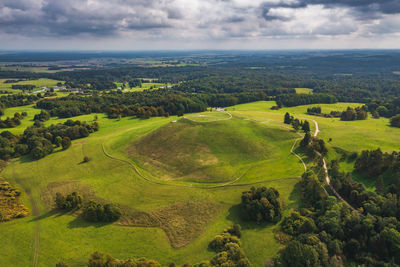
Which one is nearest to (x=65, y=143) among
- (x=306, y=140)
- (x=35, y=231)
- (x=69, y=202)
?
(x=69, y=202)

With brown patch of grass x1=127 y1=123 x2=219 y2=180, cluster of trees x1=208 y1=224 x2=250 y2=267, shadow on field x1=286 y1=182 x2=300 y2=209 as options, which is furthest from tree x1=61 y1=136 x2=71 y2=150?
shadow on field x1=286 y1=182 x2=300 y2=209

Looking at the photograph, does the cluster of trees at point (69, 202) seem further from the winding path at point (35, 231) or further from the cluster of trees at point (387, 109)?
the cluster of trees at point (387, 109)

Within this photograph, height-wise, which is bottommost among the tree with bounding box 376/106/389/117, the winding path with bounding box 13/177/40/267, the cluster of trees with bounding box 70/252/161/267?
the winding path with bounding box 13/177/40/267

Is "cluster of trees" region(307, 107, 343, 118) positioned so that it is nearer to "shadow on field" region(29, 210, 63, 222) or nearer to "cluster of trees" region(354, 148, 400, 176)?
"cluster of trees" region(354, 148, 400, 176)

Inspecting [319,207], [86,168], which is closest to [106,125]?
[86,168]

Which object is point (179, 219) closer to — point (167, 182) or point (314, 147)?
point (167, 182)

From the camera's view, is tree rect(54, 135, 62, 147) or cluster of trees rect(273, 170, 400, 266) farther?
tree rect(54, 135, 62, 147)

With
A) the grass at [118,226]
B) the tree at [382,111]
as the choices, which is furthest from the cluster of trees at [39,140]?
the tree at [382,111]
